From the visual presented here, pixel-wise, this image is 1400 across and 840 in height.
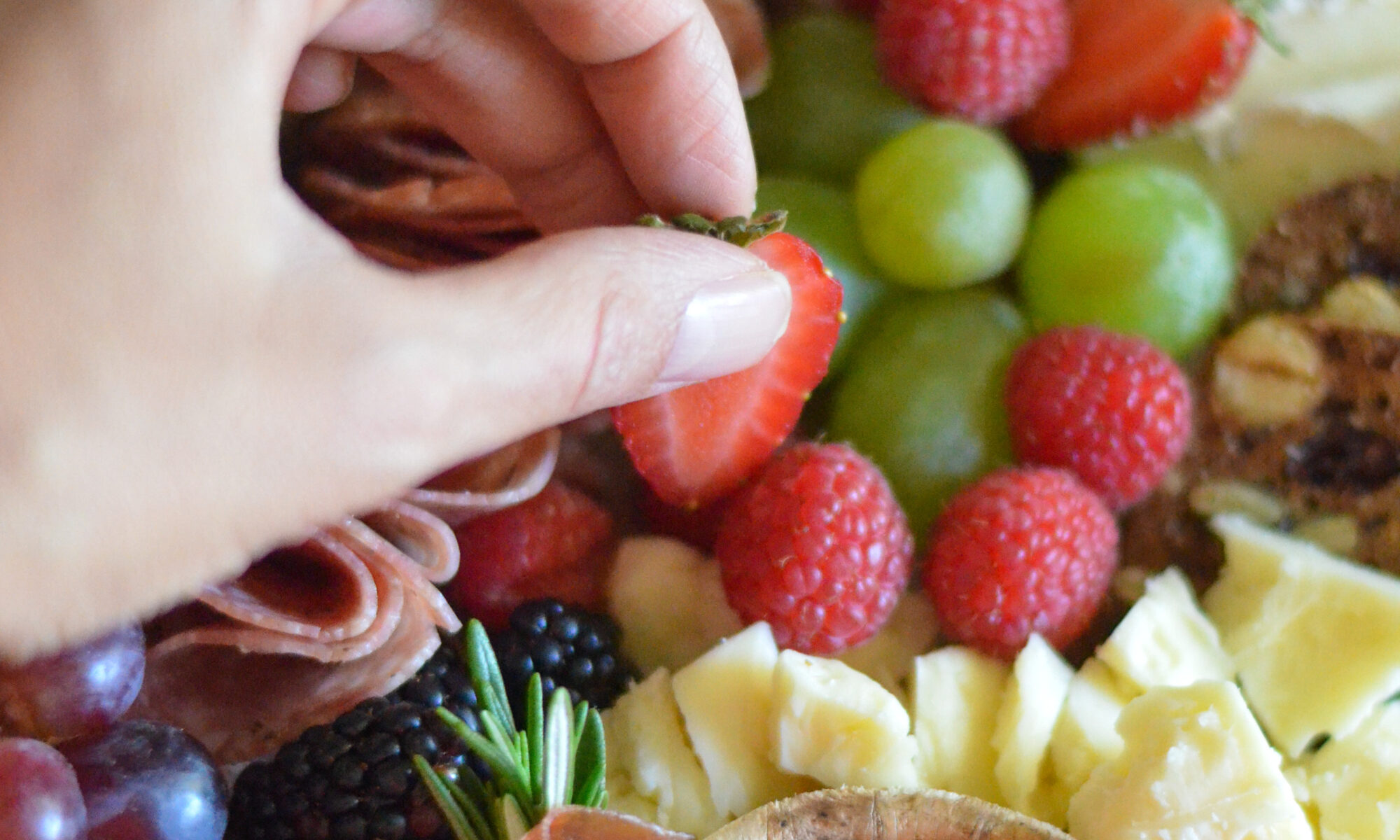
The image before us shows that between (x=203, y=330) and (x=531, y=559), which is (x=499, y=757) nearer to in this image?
(x=531, y=559)

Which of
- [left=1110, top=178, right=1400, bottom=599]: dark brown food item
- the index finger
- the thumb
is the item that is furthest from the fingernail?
[left=1110, top=178, right=1400, bottom=599]: dark brown food item

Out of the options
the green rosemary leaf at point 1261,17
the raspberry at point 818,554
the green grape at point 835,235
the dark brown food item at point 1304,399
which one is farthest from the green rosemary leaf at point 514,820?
the green rosemary leaf at point 1261,17

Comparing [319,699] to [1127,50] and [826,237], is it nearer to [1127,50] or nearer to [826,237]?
[826,237]

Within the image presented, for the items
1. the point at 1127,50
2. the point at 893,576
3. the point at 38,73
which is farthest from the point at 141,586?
the point at 1127,50

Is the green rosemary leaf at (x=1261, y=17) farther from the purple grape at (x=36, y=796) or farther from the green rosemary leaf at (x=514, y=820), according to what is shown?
the purple grape at (x=36, y=796)

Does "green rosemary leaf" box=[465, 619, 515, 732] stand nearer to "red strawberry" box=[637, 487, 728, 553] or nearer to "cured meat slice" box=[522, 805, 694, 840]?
"cured meat slice" box=[522, 805, 694, 840]
